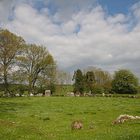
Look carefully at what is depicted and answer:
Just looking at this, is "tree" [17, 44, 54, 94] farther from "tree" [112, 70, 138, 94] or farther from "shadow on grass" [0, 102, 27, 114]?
"shadow on grass" [0, 102, 27, 114]

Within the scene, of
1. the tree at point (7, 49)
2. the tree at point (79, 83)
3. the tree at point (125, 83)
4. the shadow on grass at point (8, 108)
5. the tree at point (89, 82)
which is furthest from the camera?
the tree at point (89, 82)

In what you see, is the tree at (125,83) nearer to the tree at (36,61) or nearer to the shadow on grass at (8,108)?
the tree at (36,61)

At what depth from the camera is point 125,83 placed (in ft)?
424

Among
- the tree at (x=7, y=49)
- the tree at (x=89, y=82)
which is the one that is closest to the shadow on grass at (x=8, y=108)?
the tree at (x=7, y=49)

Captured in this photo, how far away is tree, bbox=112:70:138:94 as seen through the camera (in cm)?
12898

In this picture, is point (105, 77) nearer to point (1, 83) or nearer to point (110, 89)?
point (110, 89)

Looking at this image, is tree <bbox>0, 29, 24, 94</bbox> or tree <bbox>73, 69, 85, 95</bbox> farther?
tree <bbox>73, 69, 85, 95</bbox>

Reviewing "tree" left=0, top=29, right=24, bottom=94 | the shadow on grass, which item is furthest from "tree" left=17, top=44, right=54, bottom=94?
the shadow on grass

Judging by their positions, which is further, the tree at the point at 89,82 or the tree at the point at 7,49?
the tree at the point at 89,82

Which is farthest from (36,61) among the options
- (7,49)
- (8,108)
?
(8,108)

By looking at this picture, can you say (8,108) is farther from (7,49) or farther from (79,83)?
(79,83)

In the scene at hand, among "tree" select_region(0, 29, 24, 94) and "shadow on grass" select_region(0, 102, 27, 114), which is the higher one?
"tree" select_region(0, 29, 24, 94)

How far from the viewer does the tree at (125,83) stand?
423 feet

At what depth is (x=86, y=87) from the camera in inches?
5276
